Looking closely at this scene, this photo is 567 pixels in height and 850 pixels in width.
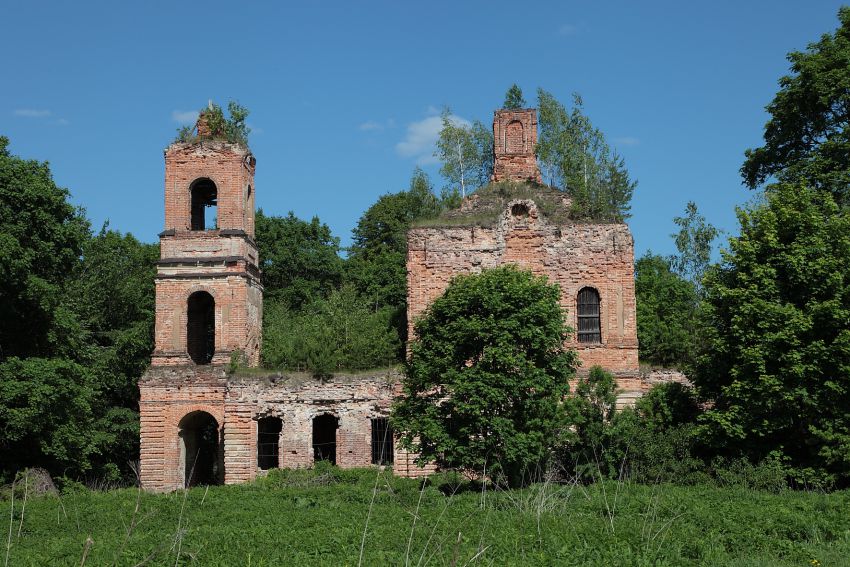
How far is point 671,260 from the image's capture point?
3666cm

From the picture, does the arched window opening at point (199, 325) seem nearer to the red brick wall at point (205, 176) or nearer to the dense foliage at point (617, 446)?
the red brick wall at point (205, 176)

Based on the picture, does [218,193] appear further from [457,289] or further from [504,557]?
[504,557]

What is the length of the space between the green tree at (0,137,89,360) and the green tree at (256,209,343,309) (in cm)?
1927

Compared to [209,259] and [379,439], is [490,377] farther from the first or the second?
[209,259]

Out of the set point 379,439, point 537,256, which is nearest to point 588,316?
point 537,256

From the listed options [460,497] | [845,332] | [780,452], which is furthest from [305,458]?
[845,332]

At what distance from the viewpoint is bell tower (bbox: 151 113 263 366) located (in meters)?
25.0

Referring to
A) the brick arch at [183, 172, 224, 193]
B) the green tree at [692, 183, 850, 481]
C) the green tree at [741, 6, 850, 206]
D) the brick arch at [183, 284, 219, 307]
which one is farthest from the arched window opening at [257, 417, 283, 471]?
the green tree at [741, 6, 850, 206]

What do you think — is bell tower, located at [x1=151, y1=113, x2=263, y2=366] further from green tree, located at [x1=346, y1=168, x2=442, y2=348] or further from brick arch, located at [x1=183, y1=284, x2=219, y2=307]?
green tree, located at [x1=346, y1=168, x2=442, y2=348]

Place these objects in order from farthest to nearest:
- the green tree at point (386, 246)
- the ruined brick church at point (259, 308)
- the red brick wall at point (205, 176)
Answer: the green tree at point (386, 246), the red brick wall at point (205, 176), the ruined brick church at point (259, 308)

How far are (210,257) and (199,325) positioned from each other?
124 inches

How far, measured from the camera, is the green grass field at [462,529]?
10758 mm

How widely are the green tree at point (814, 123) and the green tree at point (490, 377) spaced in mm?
9073

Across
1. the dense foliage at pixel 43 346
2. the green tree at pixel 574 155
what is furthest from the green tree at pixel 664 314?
the dense foliage at pixel 43 346
